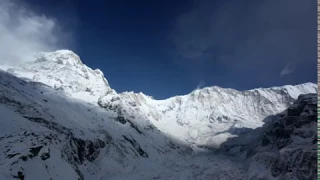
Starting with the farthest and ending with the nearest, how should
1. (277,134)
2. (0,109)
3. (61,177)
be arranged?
(277,134)
(0,109)
(61,177)

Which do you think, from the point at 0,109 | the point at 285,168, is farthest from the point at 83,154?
A: the point at 285,168

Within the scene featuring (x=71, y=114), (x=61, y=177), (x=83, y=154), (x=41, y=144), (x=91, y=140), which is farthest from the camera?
(x=71, y=114)

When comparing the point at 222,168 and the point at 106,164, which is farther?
the point at 222,168

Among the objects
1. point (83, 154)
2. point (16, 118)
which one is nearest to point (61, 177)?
point (16, 118)

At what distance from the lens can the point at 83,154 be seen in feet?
430

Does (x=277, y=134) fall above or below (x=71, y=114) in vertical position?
above

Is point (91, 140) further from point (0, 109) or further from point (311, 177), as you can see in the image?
point (311, 177)

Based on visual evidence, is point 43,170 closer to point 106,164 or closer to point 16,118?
point 16,118

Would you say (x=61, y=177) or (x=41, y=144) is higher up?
(x=41, y=144)

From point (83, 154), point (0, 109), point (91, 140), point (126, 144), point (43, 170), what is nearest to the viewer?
point (43, 170)

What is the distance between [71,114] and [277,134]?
403 ft

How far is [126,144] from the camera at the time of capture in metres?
179

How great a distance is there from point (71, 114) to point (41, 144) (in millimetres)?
84734

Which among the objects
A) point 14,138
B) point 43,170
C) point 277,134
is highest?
point 277,134
